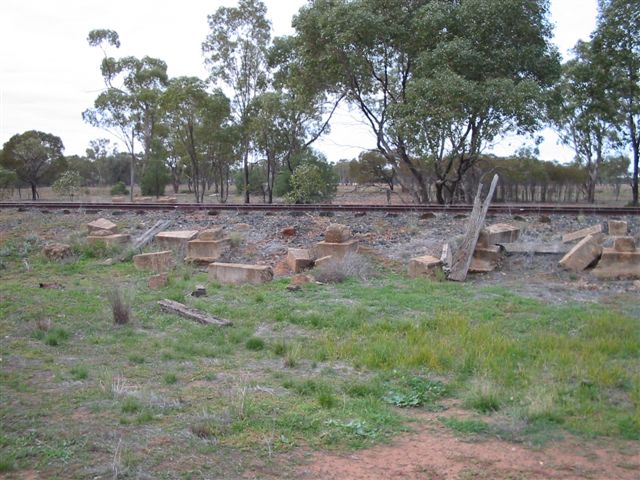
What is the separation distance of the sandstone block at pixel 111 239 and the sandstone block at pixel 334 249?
208 inches

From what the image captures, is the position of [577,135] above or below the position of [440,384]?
above

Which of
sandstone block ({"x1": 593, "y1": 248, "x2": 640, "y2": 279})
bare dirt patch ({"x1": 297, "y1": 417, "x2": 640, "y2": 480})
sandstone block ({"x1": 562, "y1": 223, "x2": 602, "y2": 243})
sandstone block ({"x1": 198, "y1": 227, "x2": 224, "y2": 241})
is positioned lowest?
bare dirt patch ({"x1": 297, "y1": 417, "x2": 640, "y2": 480})

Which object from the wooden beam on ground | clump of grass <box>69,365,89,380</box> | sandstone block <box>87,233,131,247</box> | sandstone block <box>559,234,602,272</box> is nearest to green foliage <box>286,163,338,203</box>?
the wooden beam on ground

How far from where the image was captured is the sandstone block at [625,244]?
1211 centimetres

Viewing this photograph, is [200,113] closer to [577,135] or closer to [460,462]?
[577,135]

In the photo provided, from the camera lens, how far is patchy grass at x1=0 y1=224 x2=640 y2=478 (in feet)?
16.5

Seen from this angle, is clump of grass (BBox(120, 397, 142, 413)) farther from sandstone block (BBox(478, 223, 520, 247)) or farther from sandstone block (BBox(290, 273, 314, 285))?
sandstone block (BBox(478, 223, 520, 247))

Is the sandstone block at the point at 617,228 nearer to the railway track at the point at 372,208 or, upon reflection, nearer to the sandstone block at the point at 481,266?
the railway track at the point at 372,208

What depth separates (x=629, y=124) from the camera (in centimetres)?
3081

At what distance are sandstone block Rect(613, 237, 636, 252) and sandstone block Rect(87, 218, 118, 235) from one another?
12251 millimetres

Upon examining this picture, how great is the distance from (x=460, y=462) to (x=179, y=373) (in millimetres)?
3472

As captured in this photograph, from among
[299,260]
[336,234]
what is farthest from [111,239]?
[336,234]

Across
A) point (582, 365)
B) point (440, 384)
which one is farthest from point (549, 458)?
point (582, 365)

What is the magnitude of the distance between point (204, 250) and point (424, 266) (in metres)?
5.35
